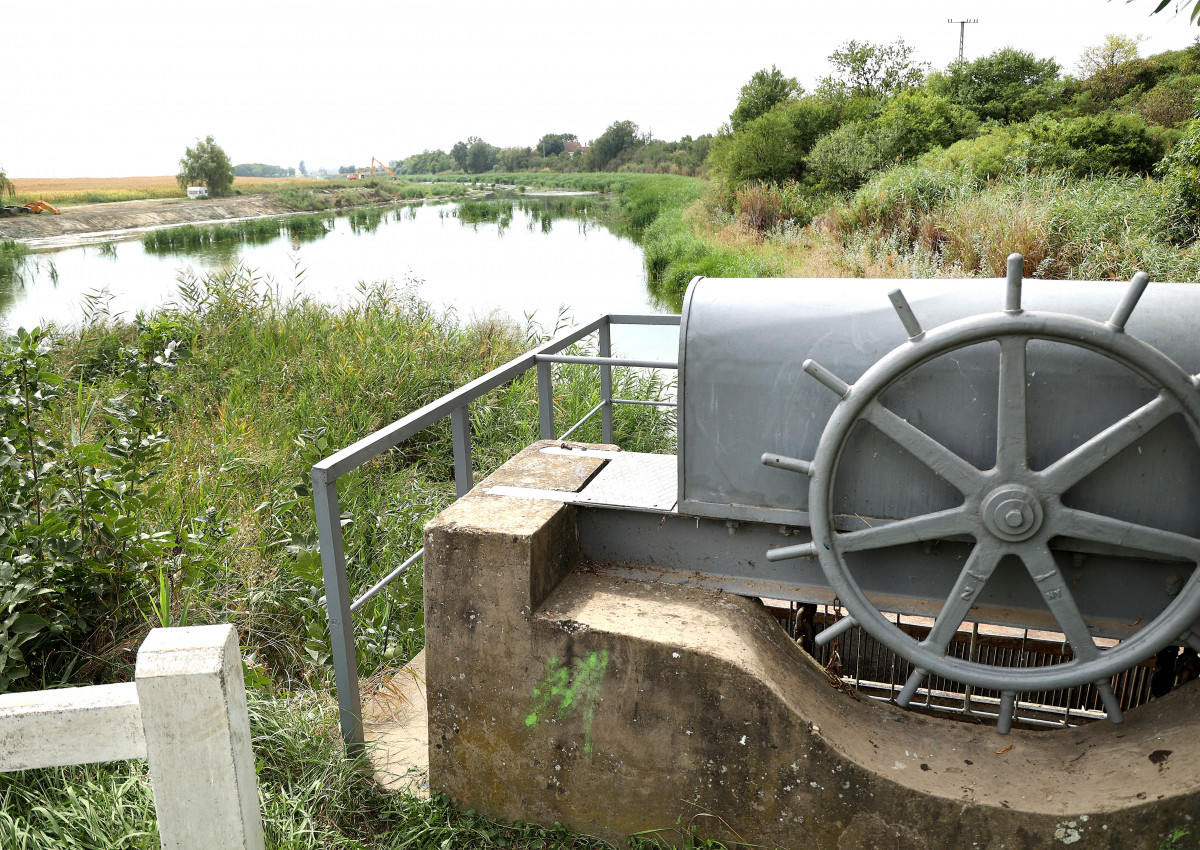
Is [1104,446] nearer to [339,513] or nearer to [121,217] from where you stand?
[339,513]

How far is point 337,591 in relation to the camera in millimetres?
2512

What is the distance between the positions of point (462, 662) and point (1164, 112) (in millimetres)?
27245

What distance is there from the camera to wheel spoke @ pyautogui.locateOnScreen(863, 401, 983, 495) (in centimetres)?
203


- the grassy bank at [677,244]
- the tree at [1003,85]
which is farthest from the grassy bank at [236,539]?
the tree at [1003,85]

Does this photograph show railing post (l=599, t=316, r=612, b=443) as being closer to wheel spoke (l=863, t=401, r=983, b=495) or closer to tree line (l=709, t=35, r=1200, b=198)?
wheel spoke (l=863, t=401, r=983, b=495)

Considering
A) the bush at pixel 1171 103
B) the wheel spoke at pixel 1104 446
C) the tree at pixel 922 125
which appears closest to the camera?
the wheel spoke at pixel 1104 446

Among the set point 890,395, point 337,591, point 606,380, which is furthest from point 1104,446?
point 606,380

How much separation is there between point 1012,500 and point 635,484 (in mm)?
1140

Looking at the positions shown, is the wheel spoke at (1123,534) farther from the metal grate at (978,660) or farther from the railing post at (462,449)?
the railing post at (462,449)

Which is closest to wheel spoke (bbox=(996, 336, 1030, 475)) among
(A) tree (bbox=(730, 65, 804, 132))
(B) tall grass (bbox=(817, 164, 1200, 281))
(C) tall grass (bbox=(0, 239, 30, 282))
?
(B) tall grass (bbox=(817, 164, 1200, 281))

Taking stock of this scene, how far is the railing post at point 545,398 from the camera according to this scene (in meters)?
3.71

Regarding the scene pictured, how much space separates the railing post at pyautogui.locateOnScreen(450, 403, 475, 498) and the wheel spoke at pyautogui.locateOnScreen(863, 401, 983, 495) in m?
1.52

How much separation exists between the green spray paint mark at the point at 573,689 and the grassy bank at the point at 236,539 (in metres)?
0.40

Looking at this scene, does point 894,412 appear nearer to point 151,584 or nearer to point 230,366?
point 151,584
